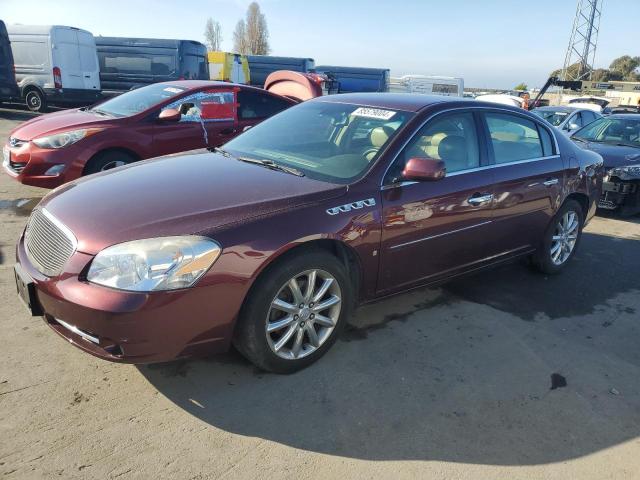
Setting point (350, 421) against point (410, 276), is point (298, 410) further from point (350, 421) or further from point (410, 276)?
point (410, 276)

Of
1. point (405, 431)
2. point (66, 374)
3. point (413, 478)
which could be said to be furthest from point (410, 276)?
point (66, 374)

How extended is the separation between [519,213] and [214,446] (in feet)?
10.0

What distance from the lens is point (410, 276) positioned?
3.51 m

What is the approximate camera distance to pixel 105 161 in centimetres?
595

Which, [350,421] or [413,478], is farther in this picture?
[350,421]

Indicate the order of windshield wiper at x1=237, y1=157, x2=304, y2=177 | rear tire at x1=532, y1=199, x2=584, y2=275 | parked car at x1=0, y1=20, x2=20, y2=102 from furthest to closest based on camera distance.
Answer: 1. parked car at x1=0, y1=20, x2=20, y2=102
2. rear tire at x1=532, y1=199, x2=584, y2=275
3. windshield wiper at x1=237, y1=157, x2=304, y2=177

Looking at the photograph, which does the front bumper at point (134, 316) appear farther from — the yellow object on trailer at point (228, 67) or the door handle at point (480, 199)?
the yellow object on trailer at point (228, 67)

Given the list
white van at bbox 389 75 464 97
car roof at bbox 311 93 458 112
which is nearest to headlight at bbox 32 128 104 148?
car roof at bbox 311 93 458 112

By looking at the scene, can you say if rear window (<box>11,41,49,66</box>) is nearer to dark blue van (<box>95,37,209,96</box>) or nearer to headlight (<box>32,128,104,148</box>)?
dark blue van (<box>95,37,209,96</box>)

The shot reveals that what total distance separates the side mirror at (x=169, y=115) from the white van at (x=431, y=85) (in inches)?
694

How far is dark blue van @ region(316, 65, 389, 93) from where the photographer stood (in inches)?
813

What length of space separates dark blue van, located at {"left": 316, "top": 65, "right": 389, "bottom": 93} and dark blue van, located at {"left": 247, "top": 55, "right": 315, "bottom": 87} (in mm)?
1205

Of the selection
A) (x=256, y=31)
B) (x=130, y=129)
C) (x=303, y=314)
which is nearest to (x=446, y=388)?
(x=303, y=314)

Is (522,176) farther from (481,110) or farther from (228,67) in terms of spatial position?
(228,67)
